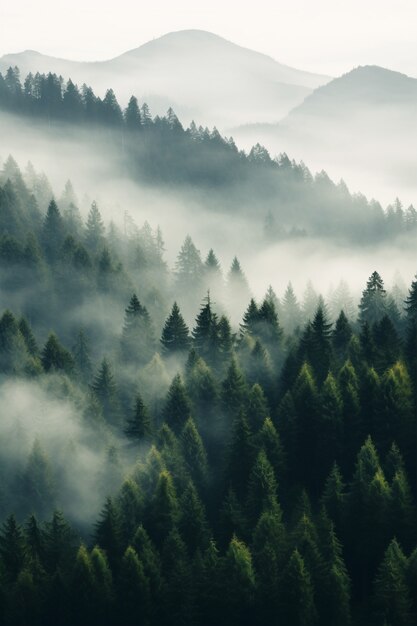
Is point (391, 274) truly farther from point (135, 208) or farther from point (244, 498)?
point (244, 498)

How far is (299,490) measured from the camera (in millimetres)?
75062

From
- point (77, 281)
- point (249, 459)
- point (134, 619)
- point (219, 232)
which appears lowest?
point (134, 619)

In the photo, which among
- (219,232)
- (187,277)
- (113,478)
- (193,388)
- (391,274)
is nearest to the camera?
(113,478)

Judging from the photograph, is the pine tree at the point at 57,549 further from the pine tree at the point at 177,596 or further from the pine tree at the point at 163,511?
the pine tree at the point at 177,596

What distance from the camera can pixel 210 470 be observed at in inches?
3221

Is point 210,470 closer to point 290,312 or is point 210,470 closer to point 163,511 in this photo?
point 163,511

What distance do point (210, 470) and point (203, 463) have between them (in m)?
1.36

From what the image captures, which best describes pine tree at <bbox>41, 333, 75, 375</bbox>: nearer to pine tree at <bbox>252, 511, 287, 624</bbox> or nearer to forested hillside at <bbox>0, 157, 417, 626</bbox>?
forested hillside at <bbox>0, 157, 417, 626</bbox>

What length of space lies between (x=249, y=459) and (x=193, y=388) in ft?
45.0

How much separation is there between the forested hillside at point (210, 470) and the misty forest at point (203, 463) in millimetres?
144

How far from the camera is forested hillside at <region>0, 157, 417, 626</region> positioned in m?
61.4

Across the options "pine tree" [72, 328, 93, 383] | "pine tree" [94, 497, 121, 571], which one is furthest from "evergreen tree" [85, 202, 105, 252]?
"pine tree" [94, 497, 121, 571]

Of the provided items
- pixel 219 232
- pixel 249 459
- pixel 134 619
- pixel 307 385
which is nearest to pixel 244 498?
pixel 249 459

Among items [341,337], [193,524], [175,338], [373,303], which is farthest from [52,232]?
[193,524]
